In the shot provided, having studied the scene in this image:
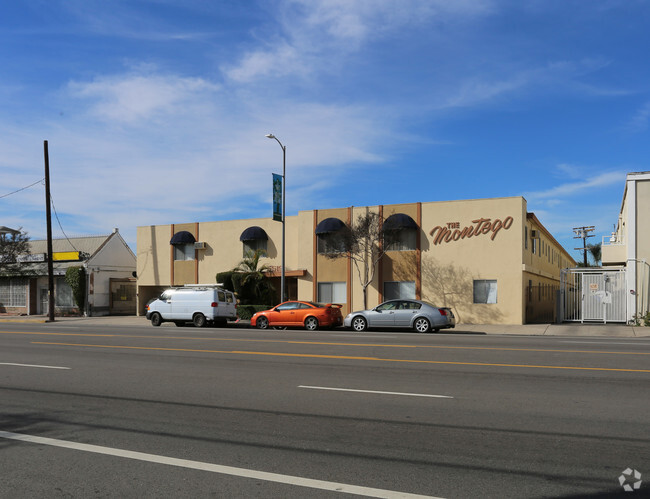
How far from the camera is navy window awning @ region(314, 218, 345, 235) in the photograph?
30.6 m

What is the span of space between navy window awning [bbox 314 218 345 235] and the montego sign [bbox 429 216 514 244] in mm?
4816

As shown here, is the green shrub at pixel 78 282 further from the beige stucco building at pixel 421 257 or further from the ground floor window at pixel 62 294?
the beige stucco building at pixel 421 257

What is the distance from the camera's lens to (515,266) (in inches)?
1067

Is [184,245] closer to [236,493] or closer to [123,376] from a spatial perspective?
[123,376]

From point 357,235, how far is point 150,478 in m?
23.8

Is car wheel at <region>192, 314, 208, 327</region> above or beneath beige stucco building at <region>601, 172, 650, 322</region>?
beneath

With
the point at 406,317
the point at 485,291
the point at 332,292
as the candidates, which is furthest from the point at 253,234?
the point at 485,291

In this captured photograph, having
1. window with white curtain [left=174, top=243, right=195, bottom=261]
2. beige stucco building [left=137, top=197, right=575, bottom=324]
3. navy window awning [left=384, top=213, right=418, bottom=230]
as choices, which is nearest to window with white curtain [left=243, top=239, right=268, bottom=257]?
beige stucco building [left=137, top=197, right=575, bottom=324]

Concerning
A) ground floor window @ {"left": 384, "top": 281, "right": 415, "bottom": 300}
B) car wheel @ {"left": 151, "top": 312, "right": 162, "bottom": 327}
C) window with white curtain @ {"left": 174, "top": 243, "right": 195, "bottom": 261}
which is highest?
window with white curtain @ {"left": 174, "top": 243, "right": 195, "bottom": 261}

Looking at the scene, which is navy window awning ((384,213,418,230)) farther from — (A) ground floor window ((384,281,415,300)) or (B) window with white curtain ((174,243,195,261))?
(B) window with white curtain ((174,243,195,261))

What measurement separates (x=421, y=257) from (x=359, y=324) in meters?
6.72

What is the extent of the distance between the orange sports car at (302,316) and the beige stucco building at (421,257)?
565 cm

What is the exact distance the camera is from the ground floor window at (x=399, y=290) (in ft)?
97.1

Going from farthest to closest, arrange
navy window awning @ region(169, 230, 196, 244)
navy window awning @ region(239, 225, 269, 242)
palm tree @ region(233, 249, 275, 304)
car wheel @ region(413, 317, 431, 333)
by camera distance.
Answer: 1. navy window awning @ region(169, 230, 196, 244)
2. navy window awning @ region(239, 225, 269, 242)
3. palm tree @ region(233, 249, 275, 304)
4. car wheel @ region(413, 317, 431, 333)
